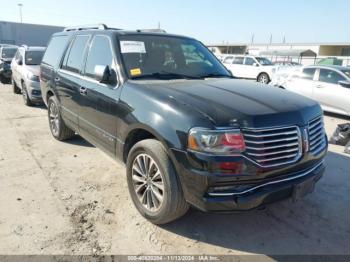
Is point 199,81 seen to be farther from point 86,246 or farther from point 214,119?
point 86,246

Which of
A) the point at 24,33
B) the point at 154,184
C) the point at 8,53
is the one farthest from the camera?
the point at 24,33

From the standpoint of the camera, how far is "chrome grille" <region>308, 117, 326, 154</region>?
3.30 metres

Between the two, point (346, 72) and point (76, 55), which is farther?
point (346, 72)

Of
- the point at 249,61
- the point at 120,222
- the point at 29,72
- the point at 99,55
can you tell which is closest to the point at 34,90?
the point at 29,72

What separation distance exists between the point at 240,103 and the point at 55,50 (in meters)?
4.18

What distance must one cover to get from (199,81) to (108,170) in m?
1.98

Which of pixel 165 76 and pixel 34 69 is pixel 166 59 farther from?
pixel 34 69

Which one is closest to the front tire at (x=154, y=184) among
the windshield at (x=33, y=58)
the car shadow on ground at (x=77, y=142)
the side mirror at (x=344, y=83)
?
the car shadow on ground at (x=77, y=142)

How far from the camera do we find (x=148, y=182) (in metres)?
3.52

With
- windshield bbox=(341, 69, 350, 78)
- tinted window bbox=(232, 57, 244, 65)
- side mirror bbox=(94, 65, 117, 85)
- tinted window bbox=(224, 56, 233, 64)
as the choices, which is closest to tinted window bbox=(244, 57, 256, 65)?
tinted window bbox=(232, 57, 244, 65)

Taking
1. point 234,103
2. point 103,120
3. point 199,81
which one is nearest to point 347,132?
point 199,81

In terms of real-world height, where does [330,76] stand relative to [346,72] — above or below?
below

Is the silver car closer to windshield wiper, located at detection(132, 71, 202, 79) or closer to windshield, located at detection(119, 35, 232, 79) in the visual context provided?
windshield, located at detection(119, 35, 232, 79)

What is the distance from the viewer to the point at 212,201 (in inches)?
113
